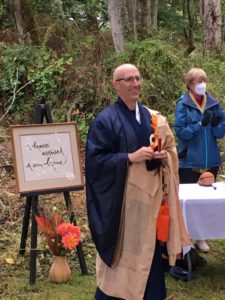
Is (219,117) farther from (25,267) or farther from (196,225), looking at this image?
(25,267)

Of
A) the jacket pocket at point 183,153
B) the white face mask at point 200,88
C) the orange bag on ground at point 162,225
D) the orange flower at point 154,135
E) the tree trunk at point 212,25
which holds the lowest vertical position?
the orange bag on ground at point 162,225

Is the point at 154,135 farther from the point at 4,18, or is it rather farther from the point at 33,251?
the point at 4,18

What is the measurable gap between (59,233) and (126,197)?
1.12 meters

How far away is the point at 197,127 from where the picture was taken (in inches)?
184

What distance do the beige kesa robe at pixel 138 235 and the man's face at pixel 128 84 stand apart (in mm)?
328

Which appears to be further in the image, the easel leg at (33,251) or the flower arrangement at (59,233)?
the easel leg at (33,251)

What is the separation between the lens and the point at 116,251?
3.45m

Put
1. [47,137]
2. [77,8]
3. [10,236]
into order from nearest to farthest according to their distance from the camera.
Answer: [47,137], [10,236], [77,8]

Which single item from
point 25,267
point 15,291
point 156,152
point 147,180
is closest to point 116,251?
point 147,180

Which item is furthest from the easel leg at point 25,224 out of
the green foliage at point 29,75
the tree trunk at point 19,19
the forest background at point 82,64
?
the tree trunk at point 19,19

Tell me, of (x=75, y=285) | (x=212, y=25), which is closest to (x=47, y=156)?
(x=75, y=285)

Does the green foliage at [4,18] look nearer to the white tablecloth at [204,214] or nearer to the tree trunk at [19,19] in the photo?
the tree trunk at [19,19]

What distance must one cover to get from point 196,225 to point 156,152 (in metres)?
1.09

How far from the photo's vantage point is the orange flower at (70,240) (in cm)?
417
